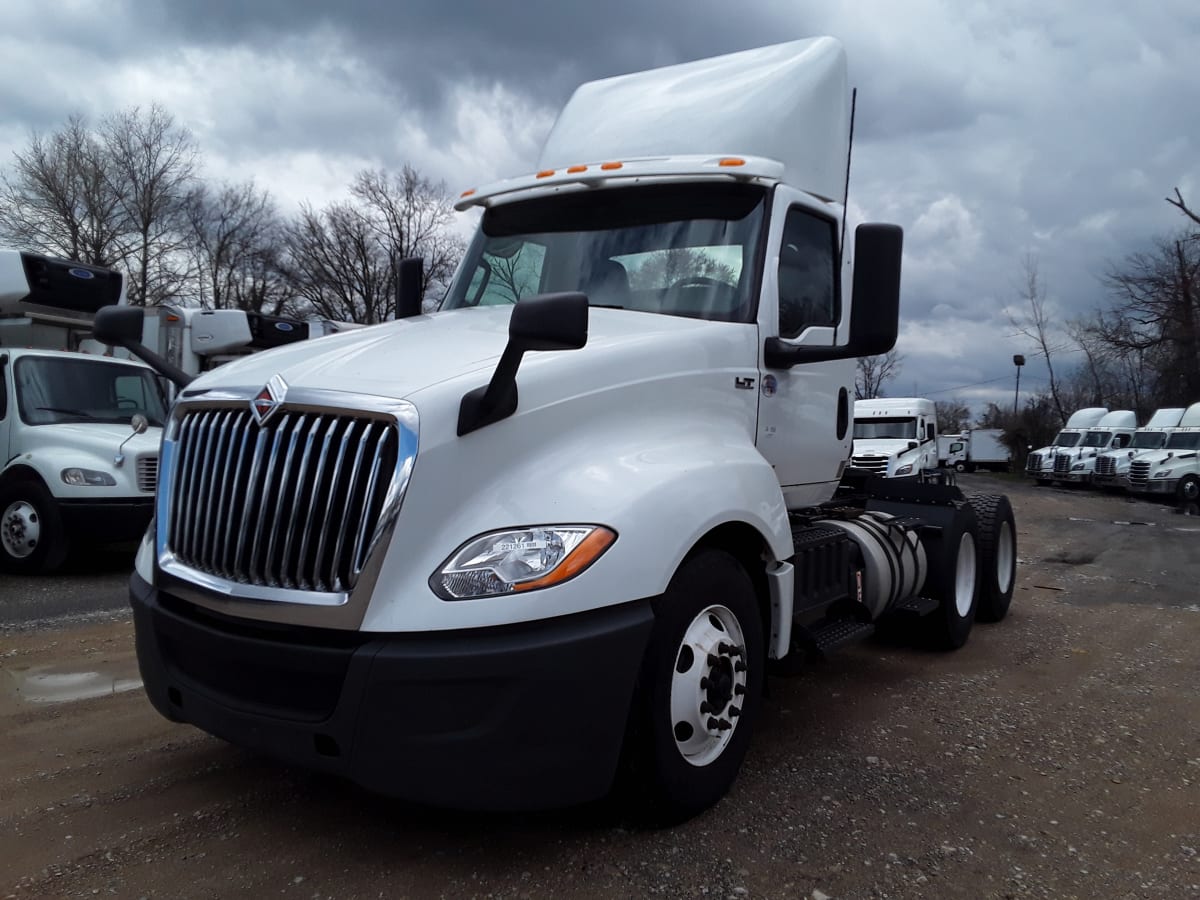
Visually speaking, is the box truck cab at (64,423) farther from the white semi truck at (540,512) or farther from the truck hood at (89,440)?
the white semi truck at (540,512)

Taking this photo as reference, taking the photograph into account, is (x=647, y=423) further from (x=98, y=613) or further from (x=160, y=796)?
(x=98, y=613)

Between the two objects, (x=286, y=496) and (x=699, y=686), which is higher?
(x=286, y=496)

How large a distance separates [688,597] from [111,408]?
8.53 metres

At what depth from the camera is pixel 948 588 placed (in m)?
6.32

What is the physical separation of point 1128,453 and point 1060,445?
5342mm

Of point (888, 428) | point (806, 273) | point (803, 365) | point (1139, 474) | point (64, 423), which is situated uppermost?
point (806, 273)

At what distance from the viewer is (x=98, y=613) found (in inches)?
279

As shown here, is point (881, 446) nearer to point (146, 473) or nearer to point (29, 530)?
point (146, 473)

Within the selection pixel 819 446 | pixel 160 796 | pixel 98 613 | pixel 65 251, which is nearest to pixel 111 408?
pixel 98 613

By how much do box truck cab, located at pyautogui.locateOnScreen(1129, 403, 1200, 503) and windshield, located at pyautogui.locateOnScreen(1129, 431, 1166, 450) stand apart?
0.40 m

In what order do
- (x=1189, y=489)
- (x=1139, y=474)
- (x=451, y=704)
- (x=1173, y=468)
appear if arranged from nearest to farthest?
(x=451, y=704), (x=1189, y=489), (x=1173, y=468), (x=1139, y=474)

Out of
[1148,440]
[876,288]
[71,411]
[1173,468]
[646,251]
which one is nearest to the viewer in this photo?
[876,288]

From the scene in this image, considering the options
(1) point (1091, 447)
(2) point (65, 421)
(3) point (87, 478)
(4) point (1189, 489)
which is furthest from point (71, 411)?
(1) point (1091, 447)

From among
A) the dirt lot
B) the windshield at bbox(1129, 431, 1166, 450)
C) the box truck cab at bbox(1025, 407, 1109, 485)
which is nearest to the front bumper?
the windshield at bbox(1129, 431, 1166, 450)
